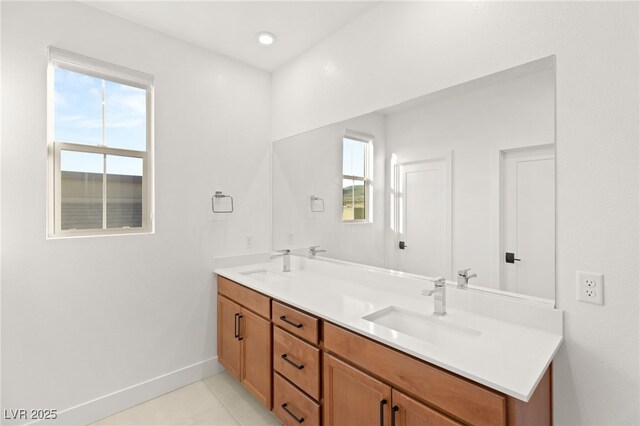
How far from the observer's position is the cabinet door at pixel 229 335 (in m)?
2.36

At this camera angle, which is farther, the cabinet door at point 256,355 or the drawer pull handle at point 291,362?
the cabinet door at point 256,355

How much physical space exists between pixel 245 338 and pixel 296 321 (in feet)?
2.25

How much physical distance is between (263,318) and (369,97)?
163 cm

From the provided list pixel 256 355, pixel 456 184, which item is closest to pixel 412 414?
pixel 456 184

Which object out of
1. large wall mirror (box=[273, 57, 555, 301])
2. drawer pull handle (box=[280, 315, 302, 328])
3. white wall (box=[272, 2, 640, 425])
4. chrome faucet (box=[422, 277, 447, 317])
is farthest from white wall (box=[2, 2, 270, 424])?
white wall (box=[272, 2, 640, 425])

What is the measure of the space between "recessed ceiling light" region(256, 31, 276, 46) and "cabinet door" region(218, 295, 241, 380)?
2.07 meters

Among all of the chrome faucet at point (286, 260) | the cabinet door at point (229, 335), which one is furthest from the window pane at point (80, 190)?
the chrome faucet at point (286, 260)

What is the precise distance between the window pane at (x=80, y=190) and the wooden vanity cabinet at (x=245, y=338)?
1.04 metres

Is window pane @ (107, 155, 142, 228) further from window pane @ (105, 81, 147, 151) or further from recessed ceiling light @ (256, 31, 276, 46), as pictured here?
recessed ceiling light @ (256, 31, 276, 46)

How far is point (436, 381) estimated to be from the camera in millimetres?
1133

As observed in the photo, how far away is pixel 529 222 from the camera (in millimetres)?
1407

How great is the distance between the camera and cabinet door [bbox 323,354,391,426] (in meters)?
1.32

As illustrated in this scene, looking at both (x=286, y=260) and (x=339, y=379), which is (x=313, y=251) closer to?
(x=286, y=260)

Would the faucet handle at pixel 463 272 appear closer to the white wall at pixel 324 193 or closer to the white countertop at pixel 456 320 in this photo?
the white countertop at pixel 456 320
